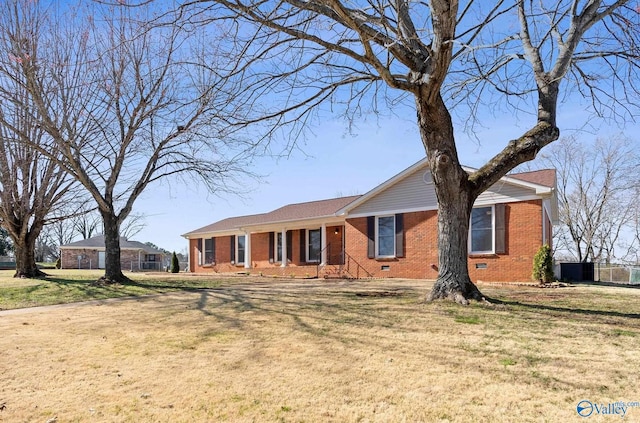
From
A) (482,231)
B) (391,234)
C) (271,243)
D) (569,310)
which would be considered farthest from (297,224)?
(569,310)

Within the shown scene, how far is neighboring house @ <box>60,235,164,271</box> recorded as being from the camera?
39.1 m

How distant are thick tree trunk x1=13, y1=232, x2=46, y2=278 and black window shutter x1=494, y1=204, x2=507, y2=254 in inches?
661

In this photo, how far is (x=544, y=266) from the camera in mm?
13578

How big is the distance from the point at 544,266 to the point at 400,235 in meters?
5.21

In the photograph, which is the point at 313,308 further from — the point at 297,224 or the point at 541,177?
the point at 297,224

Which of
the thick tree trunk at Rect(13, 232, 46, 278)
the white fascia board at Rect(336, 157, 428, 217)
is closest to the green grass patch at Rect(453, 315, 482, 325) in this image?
the white fascia board at Rect(336, 157, 428, 217)

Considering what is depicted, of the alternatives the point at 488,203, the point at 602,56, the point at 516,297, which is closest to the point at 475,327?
the point at 516,297

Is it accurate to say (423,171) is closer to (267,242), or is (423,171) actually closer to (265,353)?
(267,242)

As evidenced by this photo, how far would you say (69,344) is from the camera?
5660 mm

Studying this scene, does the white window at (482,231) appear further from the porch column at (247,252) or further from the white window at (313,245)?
the porch column at (247,252)

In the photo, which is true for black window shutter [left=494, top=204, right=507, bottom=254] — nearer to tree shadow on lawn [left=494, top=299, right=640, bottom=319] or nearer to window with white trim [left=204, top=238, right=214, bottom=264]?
tree shadow on lawn [left=494, top=299, right=640, bottom=319]

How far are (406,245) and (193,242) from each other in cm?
1652

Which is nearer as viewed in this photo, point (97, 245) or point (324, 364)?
point (324, 364)

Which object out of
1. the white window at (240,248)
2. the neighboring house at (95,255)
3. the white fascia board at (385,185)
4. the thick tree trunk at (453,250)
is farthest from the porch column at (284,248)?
the neighboring house at (95,255)
